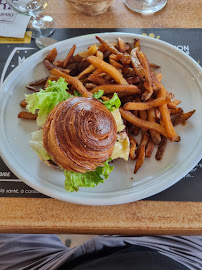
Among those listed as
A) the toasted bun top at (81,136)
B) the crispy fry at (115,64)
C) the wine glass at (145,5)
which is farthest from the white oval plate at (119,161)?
the wine glass at (145,5)

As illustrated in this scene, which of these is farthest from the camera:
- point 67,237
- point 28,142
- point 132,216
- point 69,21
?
point 69,21

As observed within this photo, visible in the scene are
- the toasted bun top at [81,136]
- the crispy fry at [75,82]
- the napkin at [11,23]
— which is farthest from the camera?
the napkin at [11,23]

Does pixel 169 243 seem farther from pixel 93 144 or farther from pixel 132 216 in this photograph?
pixel 93 144

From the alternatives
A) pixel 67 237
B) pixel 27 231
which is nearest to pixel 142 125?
pixel 27 231

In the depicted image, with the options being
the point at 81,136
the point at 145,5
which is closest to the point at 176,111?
the point at 81,136

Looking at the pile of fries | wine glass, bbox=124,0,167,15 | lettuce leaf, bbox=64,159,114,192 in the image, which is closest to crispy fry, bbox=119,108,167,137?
the pile of fries

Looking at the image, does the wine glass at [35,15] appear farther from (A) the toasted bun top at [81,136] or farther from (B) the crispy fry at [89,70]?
(A) the toasted bun top at [81,136]

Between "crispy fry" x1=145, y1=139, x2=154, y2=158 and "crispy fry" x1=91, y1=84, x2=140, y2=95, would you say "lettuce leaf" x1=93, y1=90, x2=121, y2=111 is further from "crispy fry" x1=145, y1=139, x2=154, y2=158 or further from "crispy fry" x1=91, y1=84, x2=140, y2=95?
"crispy fry" x1=145, y1=139, x2=154, y2=158
